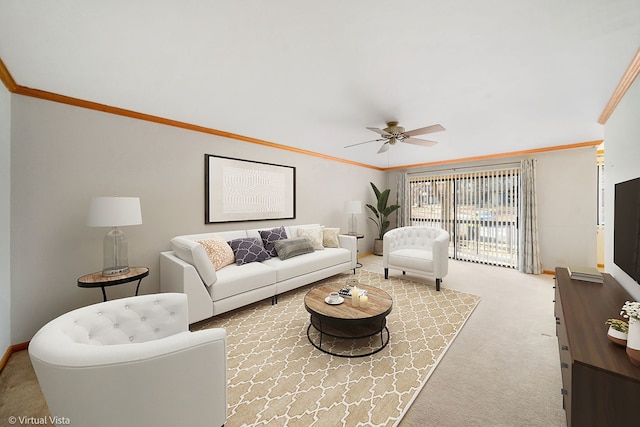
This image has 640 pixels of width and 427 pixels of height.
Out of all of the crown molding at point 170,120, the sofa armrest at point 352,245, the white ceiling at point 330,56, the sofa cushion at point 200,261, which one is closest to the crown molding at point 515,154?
the crown molding at point 170,120

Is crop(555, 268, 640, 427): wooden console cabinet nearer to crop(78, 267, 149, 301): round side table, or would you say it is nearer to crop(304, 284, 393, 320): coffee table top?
crop(304, 284, 393, 320): coffee table top

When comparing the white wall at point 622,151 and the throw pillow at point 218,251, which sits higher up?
the white wall at point 622,151

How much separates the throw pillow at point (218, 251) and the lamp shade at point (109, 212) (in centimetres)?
87

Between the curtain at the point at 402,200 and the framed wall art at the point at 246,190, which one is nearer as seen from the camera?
the framed wall art at the point at 246,190

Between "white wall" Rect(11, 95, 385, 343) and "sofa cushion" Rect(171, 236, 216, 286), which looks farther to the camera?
"sofa cushion" Rect(171, 236, 216, 286)

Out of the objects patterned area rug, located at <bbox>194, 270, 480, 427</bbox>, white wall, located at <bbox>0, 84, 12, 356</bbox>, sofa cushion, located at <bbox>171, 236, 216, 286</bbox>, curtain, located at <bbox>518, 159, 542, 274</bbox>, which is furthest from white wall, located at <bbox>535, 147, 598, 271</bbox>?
white wall, located at <bbox>0, 84, 12, 356</bbox>

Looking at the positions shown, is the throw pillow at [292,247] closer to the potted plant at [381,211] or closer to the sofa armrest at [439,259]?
the sofa armrest at [439,259]

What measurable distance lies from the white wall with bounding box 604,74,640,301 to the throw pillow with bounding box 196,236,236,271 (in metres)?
3.80

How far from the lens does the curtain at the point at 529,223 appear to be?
14.9 feet

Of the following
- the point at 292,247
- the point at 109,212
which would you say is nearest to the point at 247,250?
the point at 292,247

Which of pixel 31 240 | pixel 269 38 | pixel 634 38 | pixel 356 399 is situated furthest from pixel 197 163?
pixel 634 38

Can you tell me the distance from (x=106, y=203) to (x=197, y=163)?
50.5 inches

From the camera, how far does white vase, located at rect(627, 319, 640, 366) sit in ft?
3.54

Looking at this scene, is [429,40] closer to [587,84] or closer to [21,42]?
[587,84]
